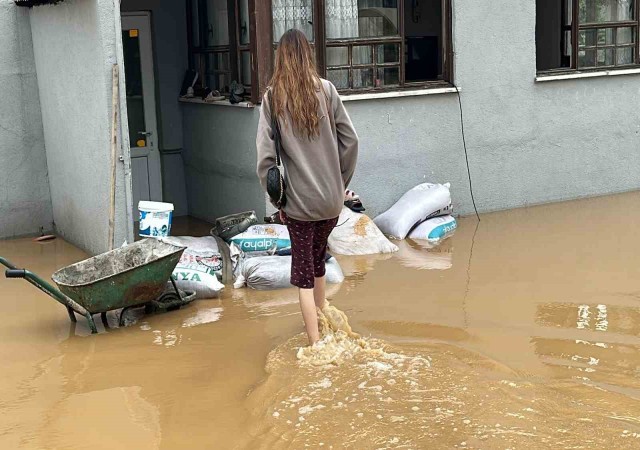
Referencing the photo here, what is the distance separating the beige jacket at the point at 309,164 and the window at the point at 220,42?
3.61m

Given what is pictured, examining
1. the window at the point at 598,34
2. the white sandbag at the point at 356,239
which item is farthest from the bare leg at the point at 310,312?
the window at the point at 598,34

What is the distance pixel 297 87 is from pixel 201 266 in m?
2.48

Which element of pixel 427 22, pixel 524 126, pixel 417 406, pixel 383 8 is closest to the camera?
pixel 417 406

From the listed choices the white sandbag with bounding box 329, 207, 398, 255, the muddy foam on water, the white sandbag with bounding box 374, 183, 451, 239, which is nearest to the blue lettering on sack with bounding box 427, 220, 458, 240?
the white sandbag with bounding box 374, 183, 451, 239

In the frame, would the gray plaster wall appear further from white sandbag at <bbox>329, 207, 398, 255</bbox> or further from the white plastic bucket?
the white plastic bucket

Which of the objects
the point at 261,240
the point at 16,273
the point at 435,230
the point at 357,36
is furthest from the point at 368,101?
the point at 16,273

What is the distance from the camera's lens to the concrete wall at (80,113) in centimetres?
830

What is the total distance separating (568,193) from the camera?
37.2 feet

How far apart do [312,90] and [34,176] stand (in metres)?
5.69

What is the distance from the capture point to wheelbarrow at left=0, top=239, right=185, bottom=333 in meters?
6.41

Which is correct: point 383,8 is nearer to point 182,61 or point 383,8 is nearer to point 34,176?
point 182,61

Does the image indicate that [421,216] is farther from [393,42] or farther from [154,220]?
[154,220]

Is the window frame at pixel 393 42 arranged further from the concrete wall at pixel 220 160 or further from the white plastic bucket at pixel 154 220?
the white plastic bucket at pixel 154 220

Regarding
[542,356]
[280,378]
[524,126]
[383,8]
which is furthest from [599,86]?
[280,378]
